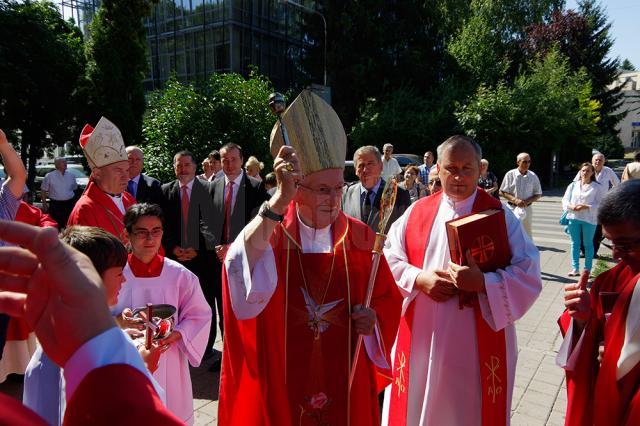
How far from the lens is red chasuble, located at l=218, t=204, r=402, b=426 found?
2.39 m

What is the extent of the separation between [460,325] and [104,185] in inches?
124

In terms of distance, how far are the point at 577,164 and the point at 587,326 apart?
35.0 meters

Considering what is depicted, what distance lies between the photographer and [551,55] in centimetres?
2520

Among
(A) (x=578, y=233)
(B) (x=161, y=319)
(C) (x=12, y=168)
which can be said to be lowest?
(A) (x=578, y=233)

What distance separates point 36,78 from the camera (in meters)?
18.5

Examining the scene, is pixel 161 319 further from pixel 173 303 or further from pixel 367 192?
pixel 367 192

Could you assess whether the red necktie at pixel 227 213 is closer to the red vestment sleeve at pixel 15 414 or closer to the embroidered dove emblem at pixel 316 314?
the embroidered dove emblem at pixel 316 314

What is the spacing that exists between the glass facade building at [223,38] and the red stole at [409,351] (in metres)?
Result: 26.1

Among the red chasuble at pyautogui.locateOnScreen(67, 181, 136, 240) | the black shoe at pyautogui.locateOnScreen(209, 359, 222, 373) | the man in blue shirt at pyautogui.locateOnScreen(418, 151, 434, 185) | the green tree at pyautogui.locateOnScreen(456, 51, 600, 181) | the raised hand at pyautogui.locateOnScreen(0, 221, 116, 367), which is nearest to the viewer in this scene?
the raised hand at pyautogui.locateOnScreen(0, 221, 116, 367)

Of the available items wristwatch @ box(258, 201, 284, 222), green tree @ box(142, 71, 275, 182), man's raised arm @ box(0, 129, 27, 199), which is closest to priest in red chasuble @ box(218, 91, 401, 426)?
wristwatch @ box(258, 201, 284, 222)

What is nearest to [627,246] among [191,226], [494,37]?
→ [191,226]

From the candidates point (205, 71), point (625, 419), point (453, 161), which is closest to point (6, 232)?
point (625, 419)

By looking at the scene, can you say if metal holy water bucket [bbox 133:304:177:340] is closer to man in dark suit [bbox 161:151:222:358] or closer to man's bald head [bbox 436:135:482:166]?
man's bald head [bbox 436:135:482:166]

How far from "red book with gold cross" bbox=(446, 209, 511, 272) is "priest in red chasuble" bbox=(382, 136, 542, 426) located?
6 centimetres
